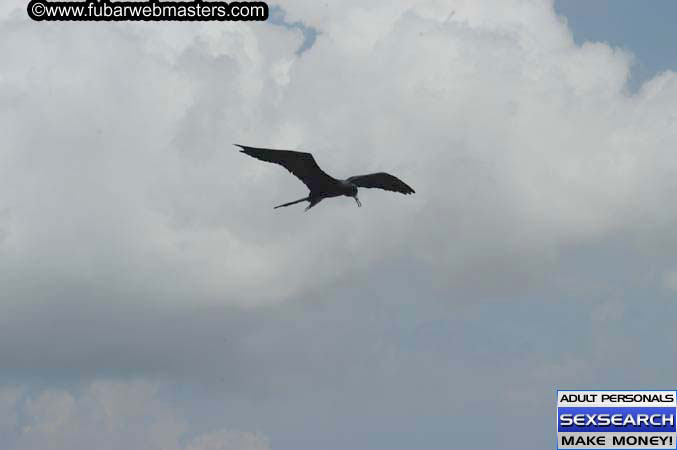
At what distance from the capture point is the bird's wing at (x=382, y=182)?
311 ft

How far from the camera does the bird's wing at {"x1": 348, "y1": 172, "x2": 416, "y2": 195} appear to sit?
94688 mm

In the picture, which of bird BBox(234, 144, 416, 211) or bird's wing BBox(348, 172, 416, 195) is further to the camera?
bird's wing BBox(348, 172, 416, 195)

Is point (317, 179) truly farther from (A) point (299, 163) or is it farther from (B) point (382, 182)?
(B) point (382, 182)

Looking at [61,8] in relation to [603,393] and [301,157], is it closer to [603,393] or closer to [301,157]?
[301,157]

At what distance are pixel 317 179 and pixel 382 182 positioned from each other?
475 centimetres

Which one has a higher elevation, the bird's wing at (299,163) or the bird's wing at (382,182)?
the bird's wing at (382,182)

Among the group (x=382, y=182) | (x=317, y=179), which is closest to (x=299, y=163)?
(x=317, y=179)

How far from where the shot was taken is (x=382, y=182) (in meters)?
95.7

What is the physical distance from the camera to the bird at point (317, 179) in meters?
90.7

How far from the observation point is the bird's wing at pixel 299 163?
297ft

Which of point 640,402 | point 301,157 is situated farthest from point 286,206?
point 640,402

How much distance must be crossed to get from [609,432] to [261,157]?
25342 mm

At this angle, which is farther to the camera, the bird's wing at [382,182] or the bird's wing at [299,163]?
the bird's wing at [382,182]

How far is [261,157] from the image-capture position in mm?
91250
